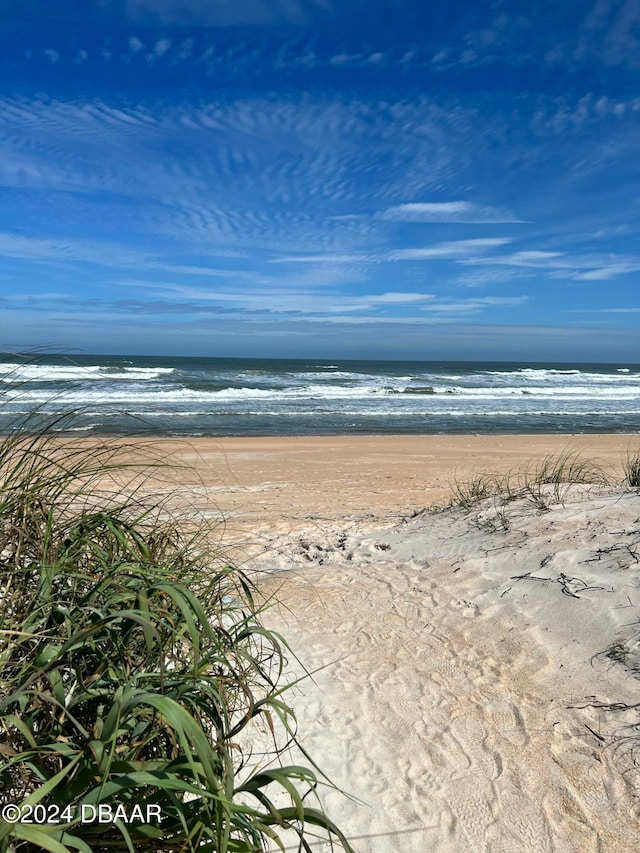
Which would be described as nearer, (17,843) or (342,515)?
(17,843)

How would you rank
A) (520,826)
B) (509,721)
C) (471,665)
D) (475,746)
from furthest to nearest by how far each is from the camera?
(471,665)
(509,721)
(475,746)
(520,826)

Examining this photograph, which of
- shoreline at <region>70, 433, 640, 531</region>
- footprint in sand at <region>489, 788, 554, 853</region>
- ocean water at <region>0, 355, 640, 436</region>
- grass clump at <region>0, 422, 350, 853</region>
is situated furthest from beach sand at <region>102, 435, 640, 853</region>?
ocean water at <region>0, 355, 640, 436</region>

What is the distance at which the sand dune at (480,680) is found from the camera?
7.66 feet

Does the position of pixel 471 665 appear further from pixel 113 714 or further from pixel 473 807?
pixel 113 714

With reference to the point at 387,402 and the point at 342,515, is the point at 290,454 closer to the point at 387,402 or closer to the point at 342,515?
the point at 342,515

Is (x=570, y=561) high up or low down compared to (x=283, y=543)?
up

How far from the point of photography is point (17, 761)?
1.46 metres

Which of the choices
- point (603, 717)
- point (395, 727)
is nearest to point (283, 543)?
point (395, 727)

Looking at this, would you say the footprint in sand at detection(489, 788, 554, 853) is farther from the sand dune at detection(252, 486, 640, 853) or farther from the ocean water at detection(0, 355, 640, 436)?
the ocean water at detection(0, 355, 640, 436)

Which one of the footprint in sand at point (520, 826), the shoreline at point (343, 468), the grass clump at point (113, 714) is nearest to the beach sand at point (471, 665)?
the footprint in sand at point (520, 826)

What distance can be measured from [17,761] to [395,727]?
6.32 ft

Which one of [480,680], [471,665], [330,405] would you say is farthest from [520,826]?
[330,405]

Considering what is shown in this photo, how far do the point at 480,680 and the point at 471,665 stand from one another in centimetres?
16

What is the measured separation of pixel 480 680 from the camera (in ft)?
10.8
